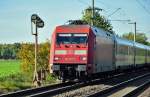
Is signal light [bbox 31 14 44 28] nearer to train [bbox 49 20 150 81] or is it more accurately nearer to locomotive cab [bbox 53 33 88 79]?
train [bbox 49 20 150 81]

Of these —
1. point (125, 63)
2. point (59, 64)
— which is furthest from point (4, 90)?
point (125, 63)

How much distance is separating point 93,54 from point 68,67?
1545 millimetres

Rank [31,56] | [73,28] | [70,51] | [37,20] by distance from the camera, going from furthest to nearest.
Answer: [31,56]
[73,28]
[70,51]
[37,20]

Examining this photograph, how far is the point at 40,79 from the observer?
1049 inches

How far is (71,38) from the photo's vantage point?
26.0 m

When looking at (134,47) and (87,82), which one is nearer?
→ (87,82)

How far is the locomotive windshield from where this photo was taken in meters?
25.9

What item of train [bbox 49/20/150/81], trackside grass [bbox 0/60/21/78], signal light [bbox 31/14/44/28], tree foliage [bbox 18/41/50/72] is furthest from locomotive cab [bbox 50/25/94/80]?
tree foliage [bbox 18/41/50/72]

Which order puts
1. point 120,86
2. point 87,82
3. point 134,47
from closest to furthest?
1. point 120,86
2. point 87,82
3. point 134,47

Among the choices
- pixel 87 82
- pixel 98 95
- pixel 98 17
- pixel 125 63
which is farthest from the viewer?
pixel 98 17

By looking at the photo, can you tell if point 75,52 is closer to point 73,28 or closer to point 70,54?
point 70,54

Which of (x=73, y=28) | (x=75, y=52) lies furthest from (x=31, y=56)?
(x=75, y=52)

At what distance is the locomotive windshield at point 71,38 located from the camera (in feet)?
84.8

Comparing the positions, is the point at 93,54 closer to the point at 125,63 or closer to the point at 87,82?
the point at 87,82
